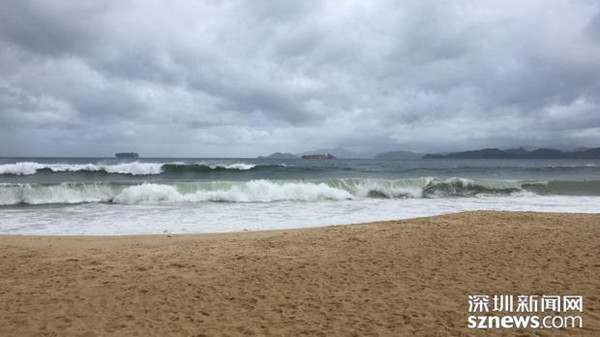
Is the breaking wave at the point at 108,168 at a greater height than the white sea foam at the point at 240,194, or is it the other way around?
the breaking wave at the point at 108,168

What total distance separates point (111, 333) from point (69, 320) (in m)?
0.58

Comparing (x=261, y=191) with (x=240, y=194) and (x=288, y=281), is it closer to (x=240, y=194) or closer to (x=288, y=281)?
(x=240, y=194)

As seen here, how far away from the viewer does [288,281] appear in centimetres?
459

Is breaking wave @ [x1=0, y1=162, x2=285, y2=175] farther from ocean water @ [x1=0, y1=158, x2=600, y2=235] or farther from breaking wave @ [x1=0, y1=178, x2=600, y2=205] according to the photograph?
breaking wave @ [x1=0, y1=178, x2=600, y2=205]

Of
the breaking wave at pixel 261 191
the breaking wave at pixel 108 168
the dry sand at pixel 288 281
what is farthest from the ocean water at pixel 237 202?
the dry sand at pixel 288 281

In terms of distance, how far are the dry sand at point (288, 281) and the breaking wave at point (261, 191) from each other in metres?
8.54

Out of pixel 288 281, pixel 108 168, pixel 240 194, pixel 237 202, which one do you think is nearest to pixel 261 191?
pixel 240 194

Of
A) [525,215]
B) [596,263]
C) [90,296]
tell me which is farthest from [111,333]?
[525,215]

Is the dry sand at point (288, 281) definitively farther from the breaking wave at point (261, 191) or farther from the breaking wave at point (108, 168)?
the breaking wave at point (108, 168)

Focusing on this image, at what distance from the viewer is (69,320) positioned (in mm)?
3521

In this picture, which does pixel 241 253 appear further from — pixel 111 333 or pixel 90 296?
pixel 111 333

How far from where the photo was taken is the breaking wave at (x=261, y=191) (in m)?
15.5

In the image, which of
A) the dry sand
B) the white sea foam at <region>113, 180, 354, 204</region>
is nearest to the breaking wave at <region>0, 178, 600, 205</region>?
the white sea foam at <region>113, 180, 354, 204</region>

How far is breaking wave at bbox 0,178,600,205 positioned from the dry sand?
8542 millimetres
